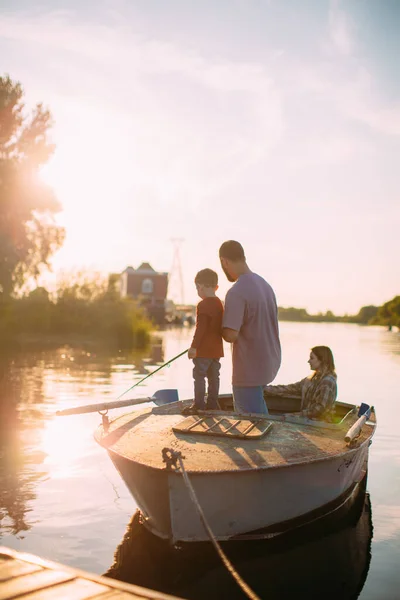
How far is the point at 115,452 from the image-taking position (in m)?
6.16

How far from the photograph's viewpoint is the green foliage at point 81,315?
136ft

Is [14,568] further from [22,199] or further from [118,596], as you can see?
[22,199]

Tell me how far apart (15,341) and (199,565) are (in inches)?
1355

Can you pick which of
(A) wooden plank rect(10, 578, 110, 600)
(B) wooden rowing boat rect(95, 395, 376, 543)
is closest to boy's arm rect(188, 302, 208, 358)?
(B) wooden rowing boat rect(95, 395, 376, 543)

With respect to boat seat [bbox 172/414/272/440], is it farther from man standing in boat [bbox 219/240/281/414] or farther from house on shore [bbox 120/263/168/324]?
house on shore [bbox 120/263/168/324]

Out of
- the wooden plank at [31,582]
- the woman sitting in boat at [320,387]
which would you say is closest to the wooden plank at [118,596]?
the wooden plank at [31,582]

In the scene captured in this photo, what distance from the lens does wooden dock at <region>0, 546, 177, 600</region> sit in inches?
155

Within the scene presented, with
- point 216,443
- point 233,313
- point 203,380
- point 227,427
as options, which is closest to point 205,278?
point 233,313

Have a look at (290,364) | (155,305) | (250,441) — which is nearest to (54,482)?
(250,441)

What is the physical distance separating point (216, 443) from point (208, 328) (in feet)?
5.21

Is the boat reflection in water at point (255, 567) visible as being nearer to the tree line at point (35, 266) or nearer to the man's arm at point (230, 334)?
the man's arm at point (230, 334)

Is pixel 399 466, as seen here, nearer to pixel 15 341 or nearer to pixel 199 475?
pixel 199 475

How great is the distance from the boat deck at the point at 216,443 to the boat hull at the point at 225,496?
3.4 inches

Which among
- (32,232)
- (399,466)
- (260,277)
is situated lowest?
(399,466)
